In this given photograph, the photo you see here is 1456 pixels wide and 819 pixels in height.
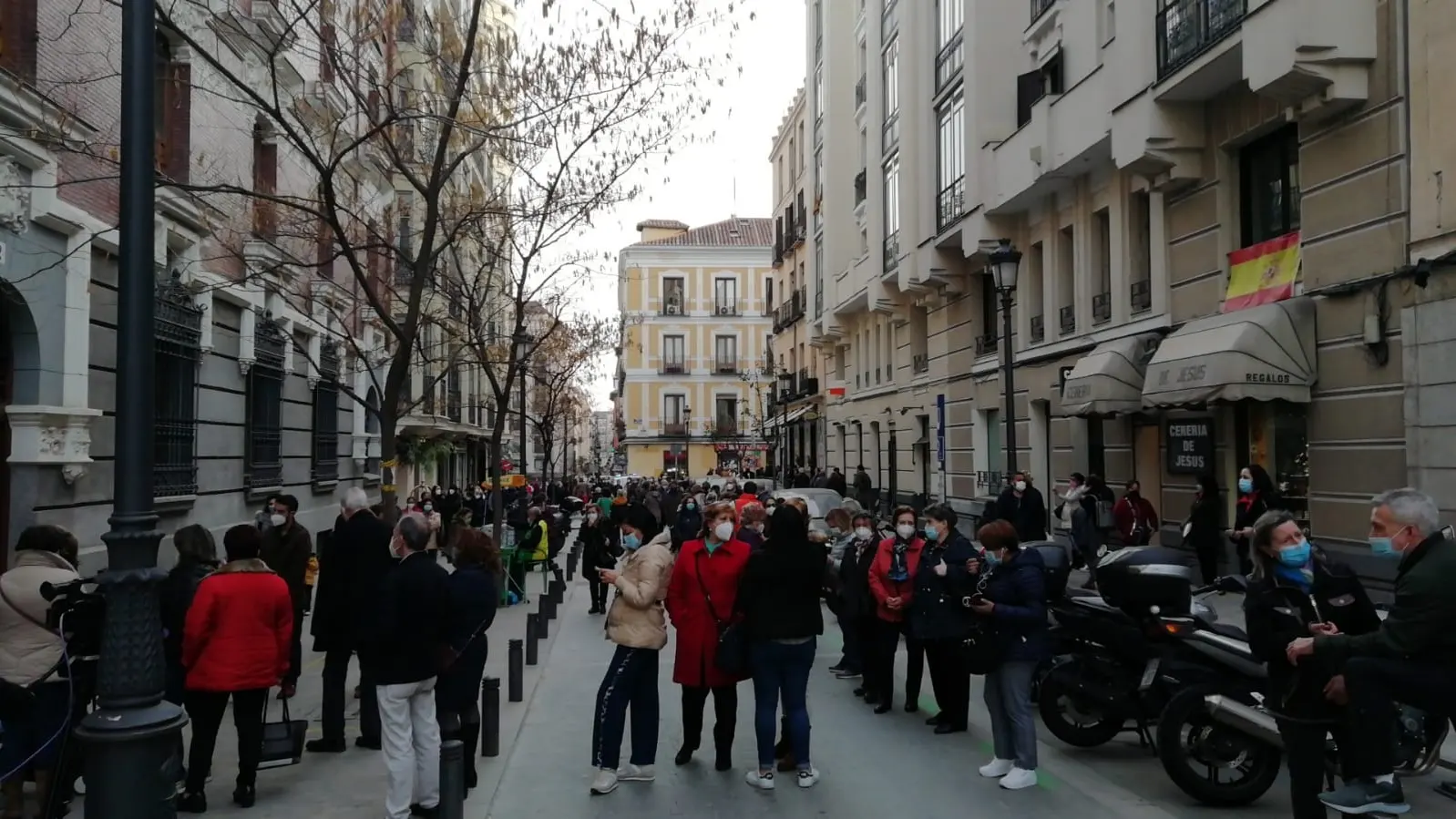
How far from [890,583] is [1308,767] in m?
4.26

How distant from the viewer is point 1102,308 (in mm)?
20250

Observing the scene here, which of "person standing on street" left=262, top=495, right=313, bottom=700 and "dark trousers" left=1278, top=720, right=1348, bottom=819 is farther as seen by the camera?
"person standing on street" left=262, top=495, right=313, bottom=700

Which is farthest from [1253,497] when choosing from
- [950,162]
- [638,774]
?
[950,162]

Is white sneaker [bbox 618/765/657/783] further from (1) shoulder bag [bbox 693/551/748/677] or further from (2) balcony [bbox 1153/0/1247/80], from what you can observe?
(2) balcony [bbox 1153/0/1247/80]

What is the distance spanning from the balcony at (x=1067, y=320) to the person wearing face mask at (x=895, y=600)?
1279 centimetres

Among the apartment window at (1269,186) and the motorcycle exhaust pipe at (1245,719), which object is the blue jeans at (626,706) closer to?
the motorcycle exhaust pipe at (1245,719)

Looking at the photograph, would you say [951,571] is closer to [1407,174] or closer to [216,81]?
[1407,174]

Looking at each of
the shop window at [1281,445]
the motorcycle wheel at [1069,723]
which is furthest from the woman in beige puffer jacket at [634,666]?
the shop window at [1281,445]

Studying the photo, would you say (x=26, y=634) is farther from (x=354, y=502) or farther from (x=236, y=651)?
(x=354, y=502)

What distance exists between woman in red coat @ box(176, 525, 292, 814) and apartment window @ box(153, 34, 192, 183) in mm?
9591

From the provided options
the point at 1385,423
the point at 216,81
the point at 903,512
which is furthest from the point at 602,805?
the point at 216,81

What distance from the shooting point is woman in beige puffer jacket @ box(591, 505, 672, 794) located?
735cm

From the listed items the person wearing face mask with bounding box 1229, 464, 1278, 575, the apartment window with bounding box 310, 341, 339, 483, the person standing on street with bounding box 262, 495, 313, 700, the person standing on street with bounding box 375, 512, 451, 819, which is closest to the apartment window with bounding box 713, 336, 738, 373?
the apartment window with bounding box 310, 341, 339, 483

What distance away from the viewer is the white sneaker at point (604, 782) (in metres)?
7.29
